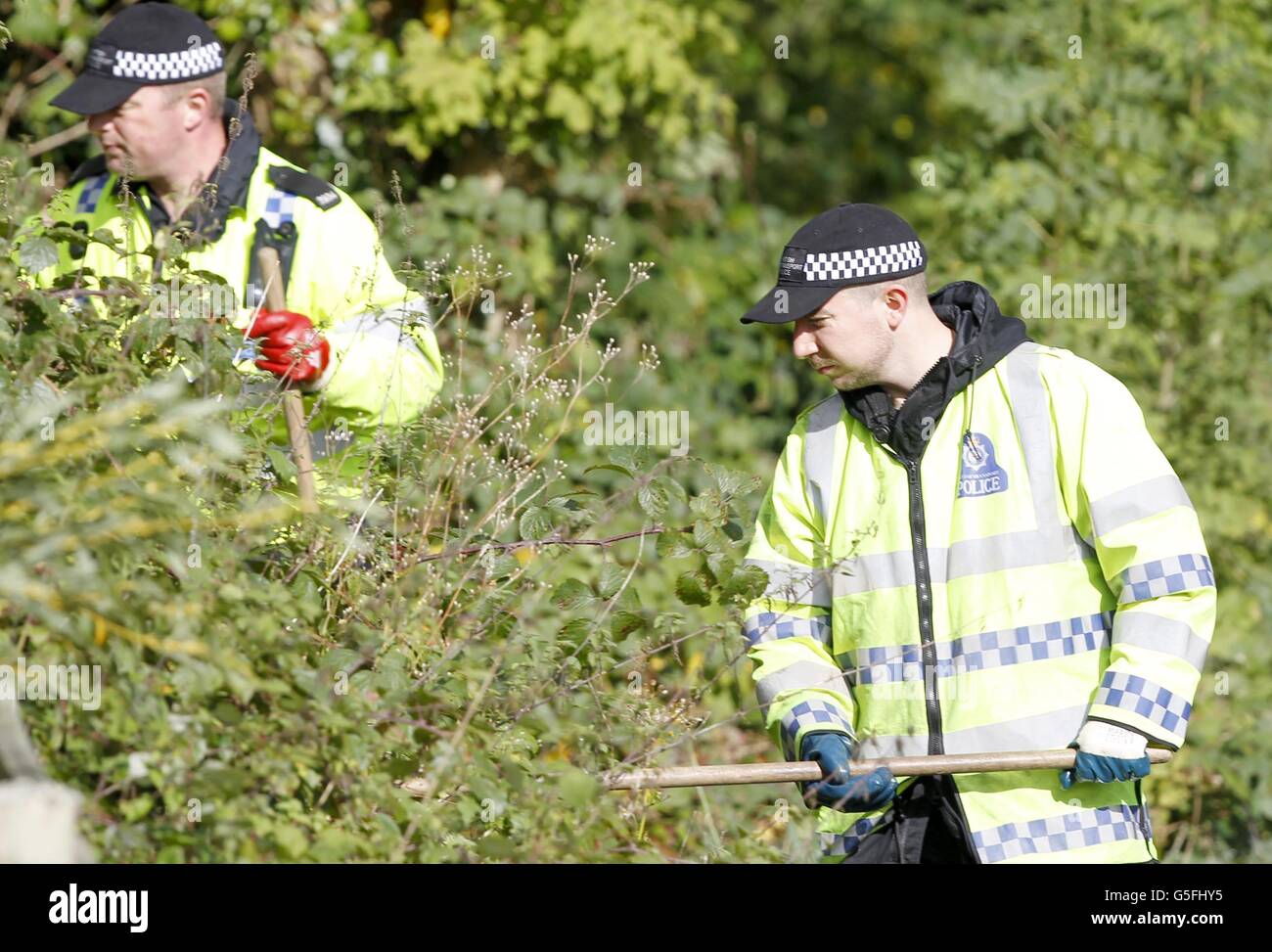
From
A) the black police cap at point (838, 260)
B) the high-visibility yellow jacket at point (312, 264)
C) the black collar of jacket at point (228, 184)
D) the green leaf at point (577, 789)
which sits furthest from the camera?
the black collar of jacket at point (228, 184)

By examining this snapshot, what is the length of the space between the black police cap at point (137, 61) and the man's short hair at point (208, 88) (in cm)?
1

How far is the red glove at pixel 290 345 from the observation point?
146 inches

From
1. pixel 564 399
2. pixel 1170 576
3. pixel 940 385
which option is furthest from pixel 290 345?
pixel 564 399

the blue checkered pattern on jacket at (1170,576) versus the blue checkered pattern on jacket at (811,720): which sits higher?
the blue checkered pattern on jacket at (1170,576)

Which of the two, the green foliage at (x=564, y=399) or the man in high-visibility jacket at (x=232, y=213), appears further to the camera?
the man in high-visibility jacket at (x=232, y=213)

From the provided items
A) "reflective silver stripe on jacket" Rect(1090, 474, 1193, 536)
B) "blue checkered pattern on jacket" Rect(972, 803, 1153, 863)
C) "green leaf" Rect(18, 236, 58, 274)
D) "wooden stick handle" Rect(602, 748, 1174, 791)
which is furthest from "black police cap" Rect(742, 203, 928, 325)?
Result: "green leaf" Rect(18, 236, 58, 274)

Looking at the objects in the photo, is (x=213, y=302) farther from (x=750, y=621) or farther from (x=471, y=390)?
(x=471, y=390)

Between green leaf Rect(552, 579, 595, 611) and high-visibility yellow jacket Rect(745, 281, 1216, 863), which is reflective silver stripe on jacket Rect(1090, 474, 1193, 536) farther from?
green leaf Rect(552, 579, 595, 611)

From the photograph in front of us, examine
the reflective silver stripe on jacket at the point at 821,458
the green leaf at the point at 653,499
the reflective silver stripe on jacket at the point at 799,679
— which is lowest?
the reflective silver stripe on jacket at the point at 799,679

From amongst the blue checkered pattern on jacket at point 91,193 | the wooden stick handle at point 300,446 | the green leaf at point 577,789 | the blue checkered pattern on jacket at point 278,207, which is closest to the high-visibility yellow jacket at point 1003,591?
the green leaf at point 577,789

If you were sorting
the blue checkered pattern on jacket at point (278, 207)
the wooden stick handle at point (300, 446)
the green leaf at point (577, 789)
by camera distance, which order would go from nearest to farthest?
the green leaf at point (577, 789)
the wooden stick handle at point (300, 446)
the blue checkered pattern on jacket at point (278, 207)

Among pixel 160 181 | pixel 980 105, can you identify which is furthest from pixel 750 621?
pixel 980 105

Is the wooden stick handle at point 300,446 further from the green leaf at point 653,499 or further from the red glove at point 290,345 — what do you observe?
the green leaf at point 653,499
